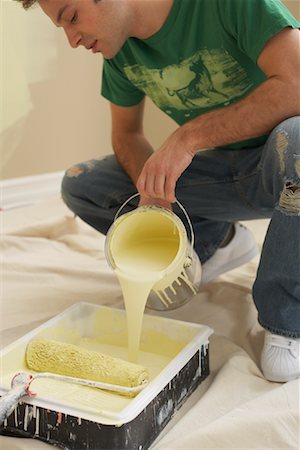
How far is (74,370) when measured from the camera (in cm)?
109

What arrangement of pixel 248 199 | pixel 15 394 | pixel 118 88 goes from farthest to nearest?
pixel 118 88, pixel 248 199, pixel 15 394

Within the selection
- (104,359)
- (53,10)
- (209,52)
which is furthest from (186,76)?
(104,359)

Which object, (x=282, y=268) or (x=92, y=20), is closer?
(x=282, y=268)

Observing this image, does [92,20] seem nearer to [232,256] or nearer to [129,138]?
[129,138]

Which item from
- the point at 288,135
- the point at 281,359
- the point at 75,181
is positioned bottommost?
the point at 281,359

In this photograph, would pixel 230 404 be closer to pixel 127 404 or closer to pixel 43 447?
pixel 127 404

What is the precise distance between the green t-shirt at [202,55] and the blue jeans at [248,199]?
0.09m

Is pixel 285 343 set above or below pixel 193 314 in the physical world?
above

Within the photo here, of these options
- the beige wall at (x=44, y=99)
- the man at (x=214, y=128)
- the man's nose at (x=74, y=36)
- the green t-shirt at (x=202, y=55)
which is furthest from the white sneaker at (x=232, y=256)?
the beige wall at (x=44, y=99)

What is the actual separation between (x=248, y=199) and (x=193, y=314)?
0.94ft

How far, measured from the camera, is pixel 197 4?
128cm

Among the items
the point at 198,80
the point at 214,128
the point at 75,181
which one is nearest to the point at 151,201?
the point at 214,128

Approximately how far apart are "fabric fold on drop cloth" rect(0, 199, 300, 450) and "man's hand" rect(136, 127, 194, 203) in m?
0.33

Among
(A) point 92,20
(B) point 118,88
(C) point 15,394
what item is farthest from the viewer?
(B) point 118,88
